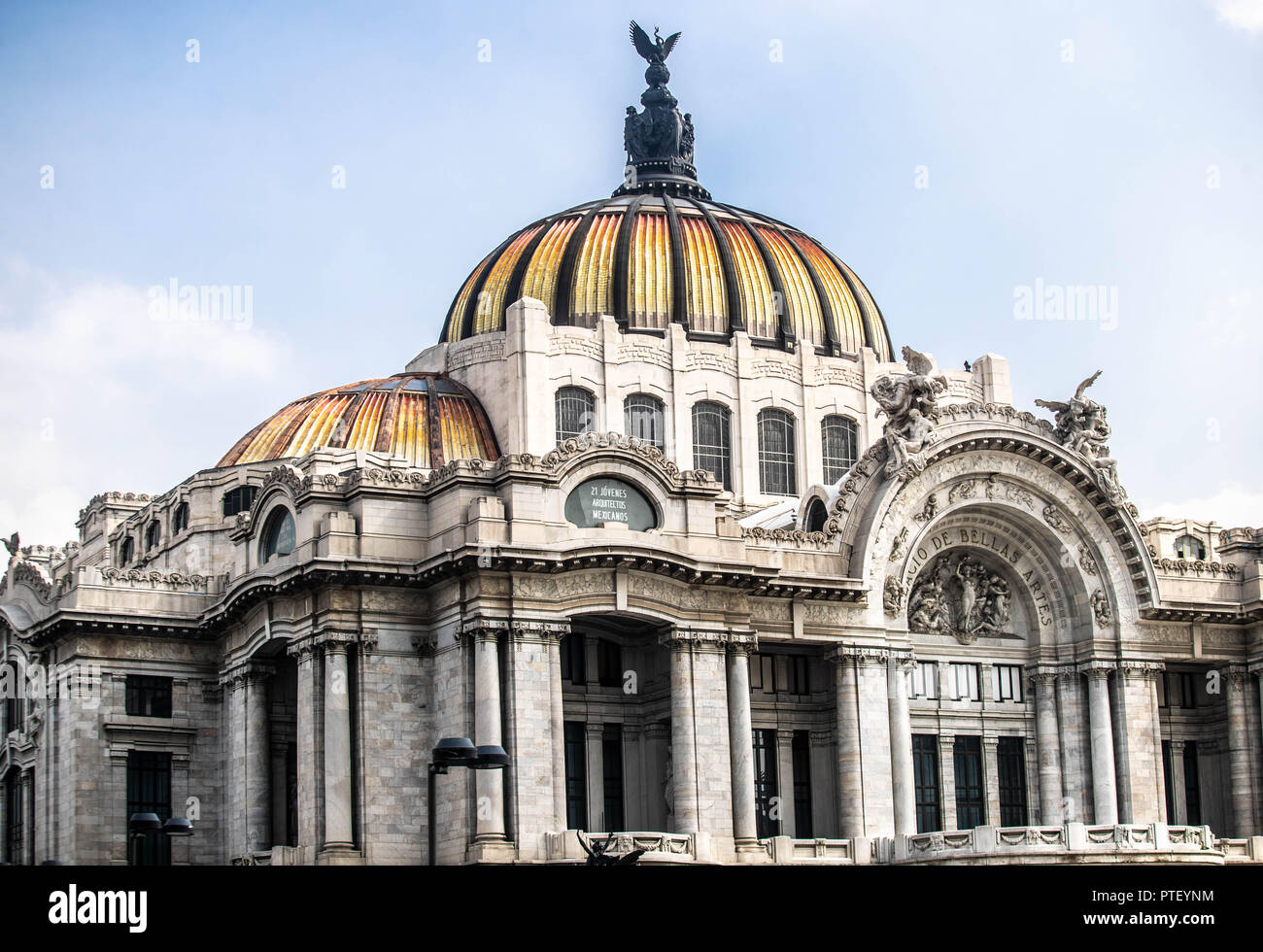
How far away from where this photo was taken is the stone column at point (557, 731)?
187 ft

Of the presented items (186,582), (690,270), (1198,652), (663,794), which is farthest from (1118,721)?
(186,582)

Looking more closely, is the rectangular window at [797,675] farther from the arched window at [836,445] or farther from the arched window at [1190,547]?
the arched window at [1190,547]

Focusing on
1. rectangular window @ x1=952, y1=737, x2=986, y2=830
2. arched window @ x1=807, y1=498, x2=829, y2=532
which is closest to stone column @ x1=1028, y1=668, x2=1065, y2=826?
rectangular window @ x1=952, y1=737, x2=986, y2=830

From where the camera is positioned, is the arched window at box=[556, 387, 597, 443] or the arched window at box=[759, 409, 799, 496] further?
the arched window at box=[759, 409, 799, 496]

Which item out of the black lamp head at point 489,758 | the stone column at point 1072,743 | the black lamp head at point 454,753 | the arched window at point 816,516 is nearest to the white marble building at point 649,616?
the stone column at point 1072,743

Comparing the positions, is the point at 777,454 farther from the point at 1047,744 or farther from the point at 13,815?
the point at 13,815

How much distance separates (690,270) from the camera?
76688mm

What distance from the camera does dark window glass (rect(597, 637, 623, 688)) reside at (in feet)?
206

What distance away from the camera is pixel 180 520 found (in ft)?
233

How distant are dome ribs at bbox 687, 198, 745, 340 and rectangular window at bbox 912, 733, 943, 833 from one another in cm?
1685

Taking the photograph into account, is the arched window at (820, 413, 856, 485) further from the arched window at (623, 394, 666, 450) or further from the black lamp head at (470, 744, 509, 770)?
the black lamp head at (470, 744, 509, 770)

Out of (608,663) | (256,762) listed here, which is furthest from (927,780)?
(256,762)
